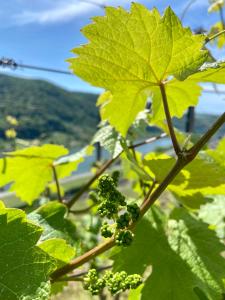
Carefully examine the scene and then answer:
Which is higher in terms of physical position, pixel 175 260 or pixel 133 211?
pixel 133 211

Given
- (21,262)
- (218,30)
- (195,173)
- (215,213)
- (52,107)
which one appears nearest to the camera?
(21,262)

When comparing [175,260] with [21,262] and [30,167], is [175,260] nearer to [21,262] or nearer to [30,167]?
[21,262]

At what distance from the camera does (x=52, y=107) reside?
101000 millimetres

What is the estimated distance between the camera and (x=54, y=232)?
130 centimetres

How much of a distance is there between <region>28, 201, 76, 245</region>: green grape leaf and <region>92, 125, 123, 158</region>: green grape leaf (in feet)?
1.67

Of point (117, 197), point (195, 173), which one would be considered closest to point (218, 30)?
point (195, 173)

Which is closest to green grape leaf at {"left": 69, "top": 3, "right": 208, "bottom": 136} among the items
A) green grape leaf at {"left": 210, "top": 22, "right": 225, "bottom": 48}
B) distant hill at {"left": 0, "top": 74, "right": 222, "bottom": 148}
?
green grape leaf at {"left": 210, "top": 22, "right": 225, "bottom": 48}

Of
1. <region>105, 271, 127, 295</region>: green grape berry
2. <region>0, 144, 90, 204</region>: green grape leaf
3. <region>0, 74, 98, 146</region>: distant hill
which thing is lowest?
<region>0, 74, 98, 146</region>: distant hill

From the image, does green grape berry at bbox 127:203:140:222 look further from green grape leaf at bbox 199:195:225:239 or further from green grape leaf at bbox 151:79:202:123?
green grape leaf at bbox 199:195:225:239

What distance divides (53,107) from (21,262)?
10126cm

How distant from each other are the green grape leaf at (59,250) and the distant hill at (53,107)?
272ft

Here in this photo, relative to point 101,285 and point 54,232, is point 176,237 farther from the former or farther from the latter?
point 101,285

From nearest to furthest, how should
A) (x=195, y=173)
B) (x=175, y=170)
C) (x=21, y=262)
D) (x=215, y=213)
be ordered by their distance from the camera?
1. (x=21, y=262)
2. (x=175, y=170)
3. (x=195, y=173)
4. (x=215, y=213)

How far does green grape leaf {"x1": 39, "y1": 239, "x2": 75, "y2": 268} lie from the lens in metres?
1.07
